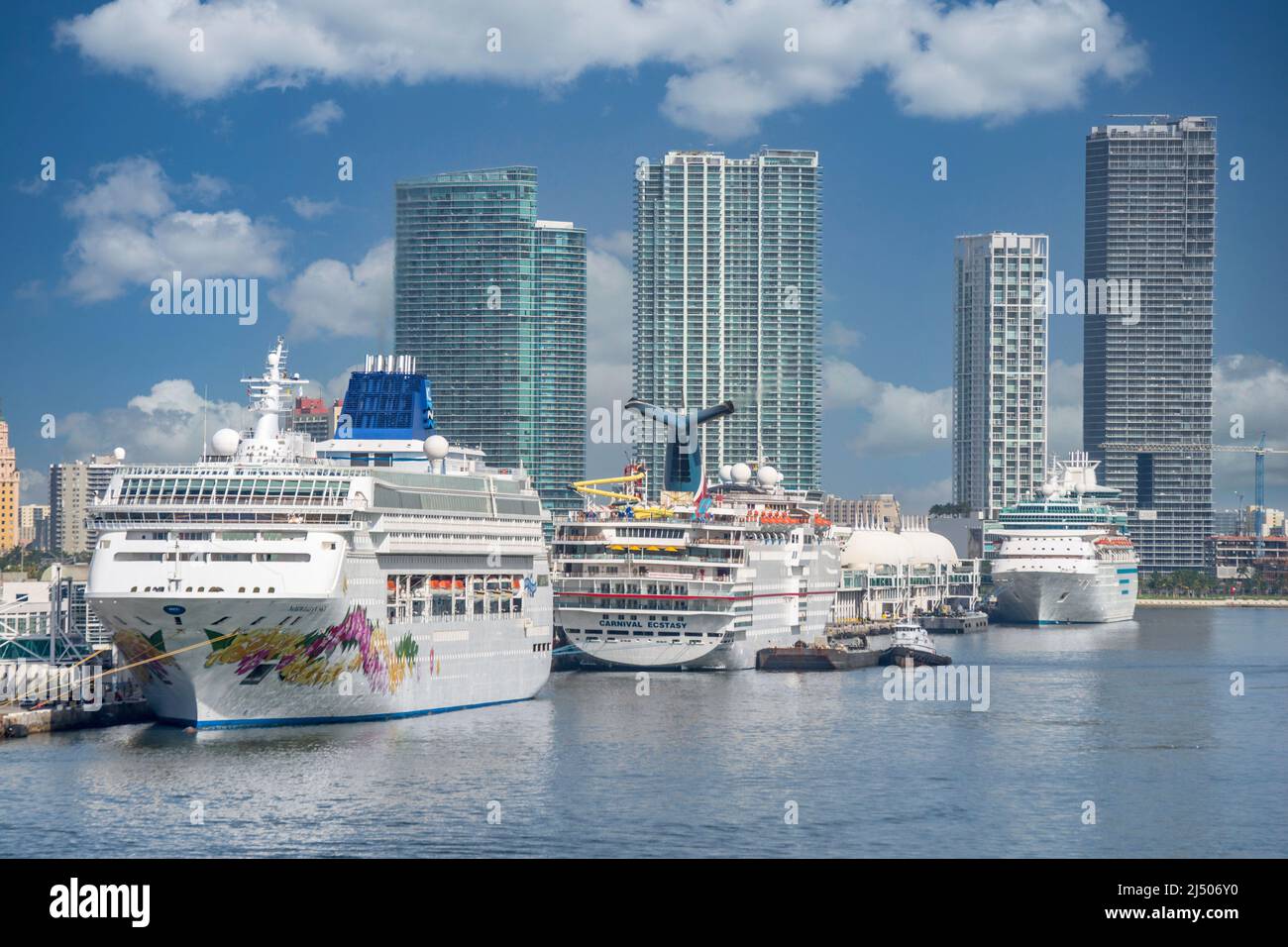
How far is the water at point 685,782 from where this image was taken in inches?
1652

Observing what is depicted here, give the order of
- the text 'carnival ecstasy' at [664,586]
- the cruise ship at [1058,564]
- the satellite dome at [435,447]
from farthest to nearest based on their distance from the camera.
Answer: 1. the cruise ship at [1058,564]
2. the text 'carnival ecstasy' at [664,586]
3. the satellite dome at [435,447]

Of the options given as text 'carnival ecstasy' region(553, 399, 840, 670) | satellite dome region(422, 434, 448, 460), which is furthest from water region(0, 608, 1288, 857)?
text 'carnival ecstasy' region(553, 399, 840, 670)

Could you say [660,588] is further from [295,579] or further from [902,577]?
[902,577]

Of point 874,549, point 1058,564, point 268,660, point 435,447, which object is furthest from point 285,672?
point 874,549

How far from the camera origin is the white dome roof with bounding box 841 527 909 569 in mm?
162250

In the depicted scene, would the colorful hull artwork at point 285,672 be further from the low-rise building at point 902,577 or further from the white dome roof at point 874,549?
the white dome roof at point 874,549

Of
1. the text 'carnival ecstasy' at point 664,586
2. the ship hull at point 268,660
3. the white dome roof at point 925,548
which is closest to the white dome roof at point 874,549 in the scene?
the white dome roof at point 925,548

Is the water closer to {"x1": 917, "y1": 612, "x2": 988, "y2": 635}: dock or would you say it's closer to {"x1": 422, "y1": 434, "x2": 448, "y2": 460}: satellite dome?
{"x1": 422, "y1": 434, "x2": 448, "y2": 460}: satellite dome

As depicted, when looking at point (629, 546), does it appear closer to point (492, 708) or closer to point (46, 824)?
point (492, 708)

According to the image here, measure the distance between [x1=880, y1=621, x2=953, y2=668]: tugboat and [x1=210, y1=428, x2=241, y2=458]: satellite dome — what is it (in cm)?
4712

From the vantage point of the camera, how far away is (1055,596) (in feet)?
502

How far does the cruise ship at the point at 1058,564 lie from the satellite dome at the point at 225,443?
101 meters
